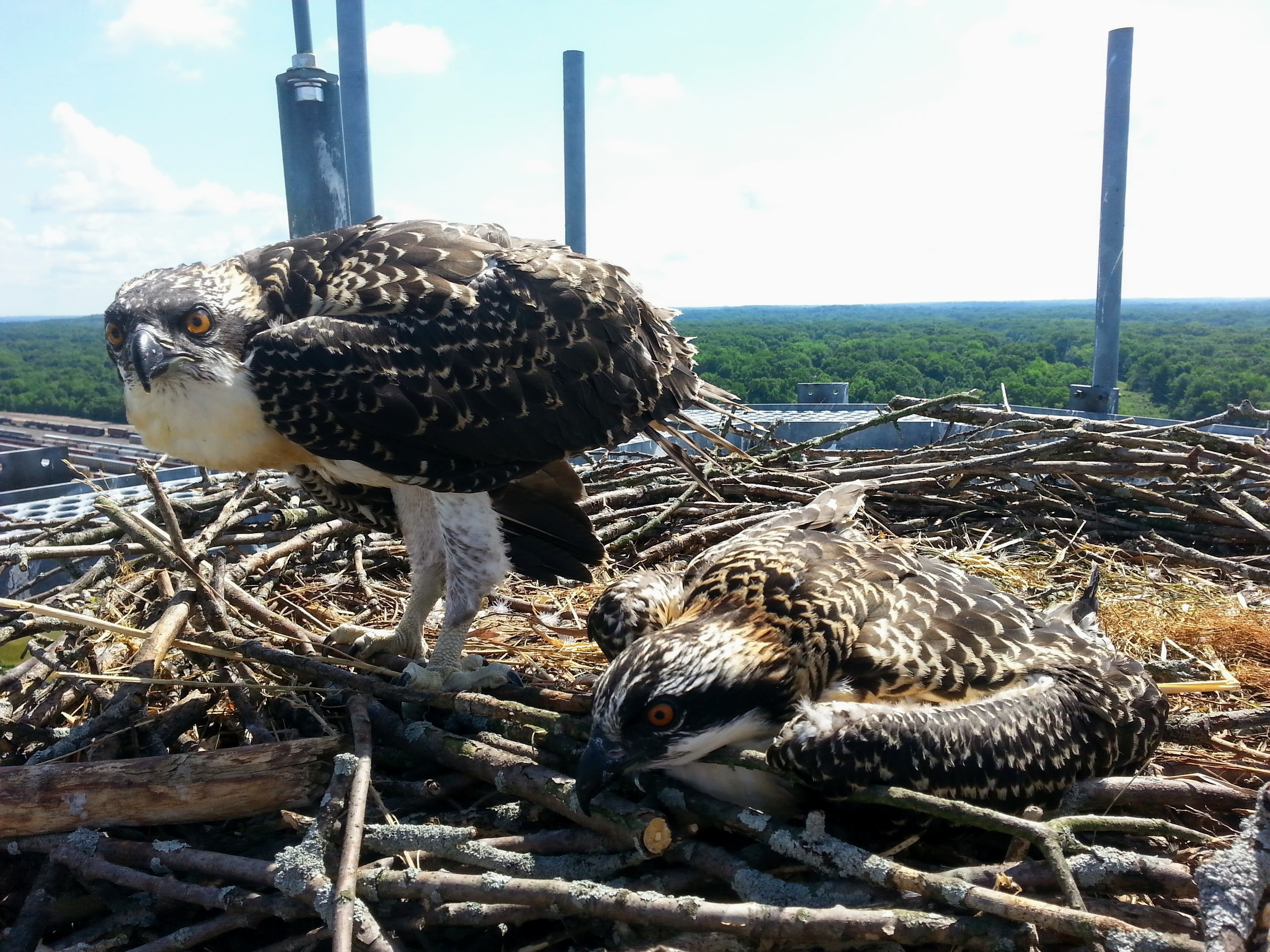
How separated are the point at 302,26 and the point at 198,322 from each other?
4.63m

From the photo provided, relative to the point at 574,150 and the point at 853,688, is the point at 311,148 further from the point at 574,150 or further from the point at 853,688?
the point at 853,688

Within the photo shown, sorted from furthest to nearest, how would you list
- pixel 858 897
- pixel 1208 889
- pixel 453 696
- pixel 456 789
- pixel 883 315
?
pixel 883 315
pixel 453 696
pixel 456 789
pixel 858 897
pixel 1208 889

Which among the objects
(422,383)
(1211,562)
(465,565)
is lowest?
(1211,562)

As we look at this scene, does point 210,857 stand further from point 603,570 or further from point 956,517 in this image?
point 956,517

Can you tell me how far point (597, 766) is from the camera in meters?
2.54

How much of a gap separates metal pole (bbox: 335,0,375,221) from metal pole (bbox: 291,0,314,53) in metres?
0.65

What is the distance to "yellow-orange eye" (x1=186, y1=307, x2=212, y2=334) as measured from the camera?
3.17 m

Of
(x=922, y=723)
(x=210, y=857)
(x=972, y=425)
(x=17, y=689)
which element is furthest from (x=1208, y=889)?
(x=972, y=425)

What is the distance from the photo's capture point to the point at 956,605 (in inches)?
127

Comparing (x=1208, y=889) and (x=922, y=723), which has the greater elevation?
(x=922, y=723)

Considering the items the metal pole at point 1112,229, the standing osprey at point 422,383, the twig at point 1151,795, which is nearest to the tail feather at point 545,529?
the standing osprey at point 422,383

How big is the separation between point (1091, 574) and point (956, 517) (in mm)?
1809

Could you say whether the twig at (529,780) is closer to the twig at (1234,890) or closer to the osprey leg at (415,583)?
the osprey leg at (415,583)

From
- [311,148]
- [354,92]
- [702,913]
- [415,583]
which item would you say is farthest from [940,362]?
[702,913]
